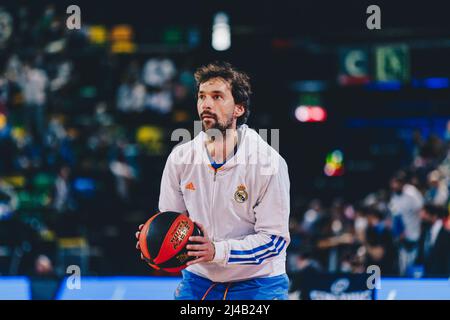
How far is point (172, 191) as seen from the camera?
17.2 feet

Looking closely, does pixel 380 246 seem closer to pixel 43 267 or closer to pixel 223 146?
pixel 43 267

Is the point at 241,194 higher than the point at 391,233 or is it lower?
higher

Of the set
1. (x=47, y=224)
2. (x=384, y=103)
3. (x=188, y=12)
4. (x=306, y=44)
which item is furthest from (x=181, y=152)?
(x=384, y=103)

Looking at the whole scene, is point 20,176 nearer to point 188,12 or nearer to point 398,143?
point 188,12

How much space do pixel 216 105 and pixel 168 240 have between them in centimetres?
93

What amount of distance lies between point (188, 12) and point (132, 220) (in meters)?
3.61

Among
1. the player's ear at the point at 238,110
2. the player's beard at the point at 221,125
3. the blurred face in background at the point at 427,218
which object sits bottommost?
the blurred face in background at the point at 427,218

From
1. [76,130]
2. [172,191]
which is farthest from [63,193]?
[172,191]

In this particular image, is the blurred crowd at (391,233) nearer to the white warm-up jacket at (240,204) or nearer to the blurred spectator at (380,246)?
the blurred spectator at (380,246)

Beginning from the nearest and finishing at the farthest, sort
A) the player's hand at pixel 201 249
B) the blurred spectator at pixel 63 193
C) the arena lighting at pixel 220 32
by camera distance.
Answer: the player's hand at pixel 201 249
the arena lighting at pixel 220 32
the blurred spectator at pixel 63 193

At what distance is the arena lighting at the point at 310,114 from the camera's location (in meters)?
16.3

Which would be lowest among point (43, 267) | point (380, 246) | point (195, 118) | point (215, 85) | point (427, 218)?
point (43, 267)

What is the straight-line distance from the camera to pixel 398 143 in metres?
18.7

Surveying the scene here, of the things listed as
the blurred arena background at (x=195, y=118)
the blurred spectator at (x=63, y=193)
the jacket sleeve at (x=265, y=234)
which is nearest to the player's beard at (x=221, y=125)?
the jacket sleeve at (x=265, y=234)
